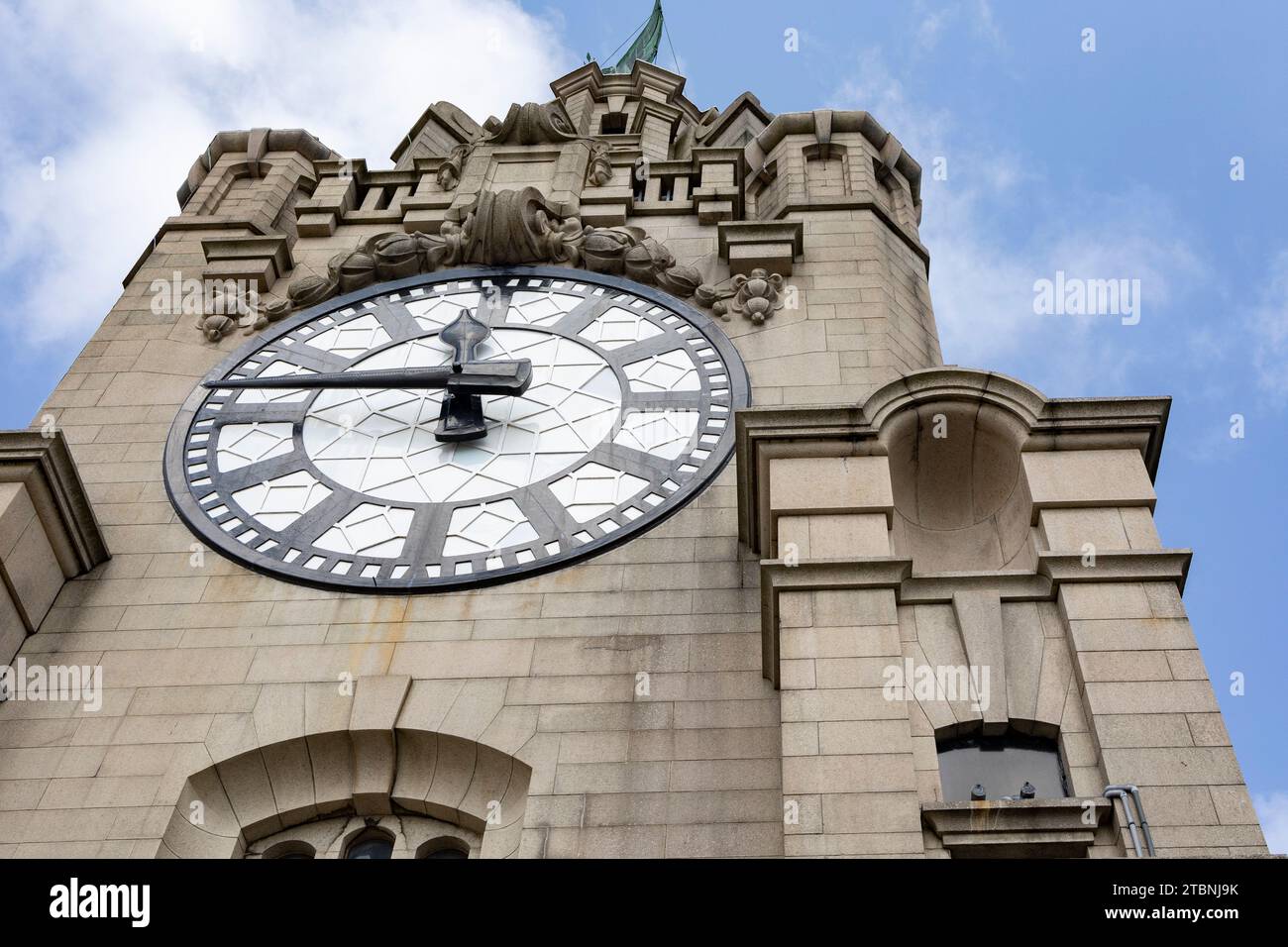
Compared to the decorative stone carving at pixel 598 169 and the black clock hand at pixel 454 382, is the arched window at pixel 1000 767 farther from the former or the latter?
the decorative stone carving at pixel 598 169

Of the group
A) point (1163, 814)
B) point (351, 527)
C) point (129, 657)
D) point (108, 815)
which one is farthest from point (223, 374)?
point (1163, 814)

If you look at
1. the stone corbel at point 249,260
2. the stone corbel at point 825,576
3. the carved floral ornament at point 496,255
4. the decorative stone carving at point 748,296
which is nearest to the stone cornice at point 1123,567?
the stone corbel at point 825,576

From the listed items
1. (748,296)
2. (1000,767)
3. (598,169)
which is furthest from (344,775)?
(598,169)

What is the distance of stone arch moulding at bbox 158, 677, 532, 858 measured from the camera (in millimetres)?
13578

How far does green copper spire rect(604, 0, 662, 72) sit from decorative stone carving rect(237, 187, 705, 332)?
27928 mm

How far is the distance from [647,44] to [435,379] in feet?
110

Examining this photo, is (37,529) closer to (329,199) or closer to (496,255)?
(496,255)

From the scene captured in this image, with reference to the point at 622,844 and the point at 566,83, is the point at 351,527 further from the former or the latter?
the point at 566,83

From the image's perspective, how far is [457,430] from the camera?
17531 mm

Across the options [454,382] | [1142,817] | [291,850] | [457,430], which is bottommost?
[1142,817]

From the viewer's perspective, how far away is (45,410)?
1867 cm

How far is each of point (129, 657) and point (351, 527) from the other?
7.75ft
